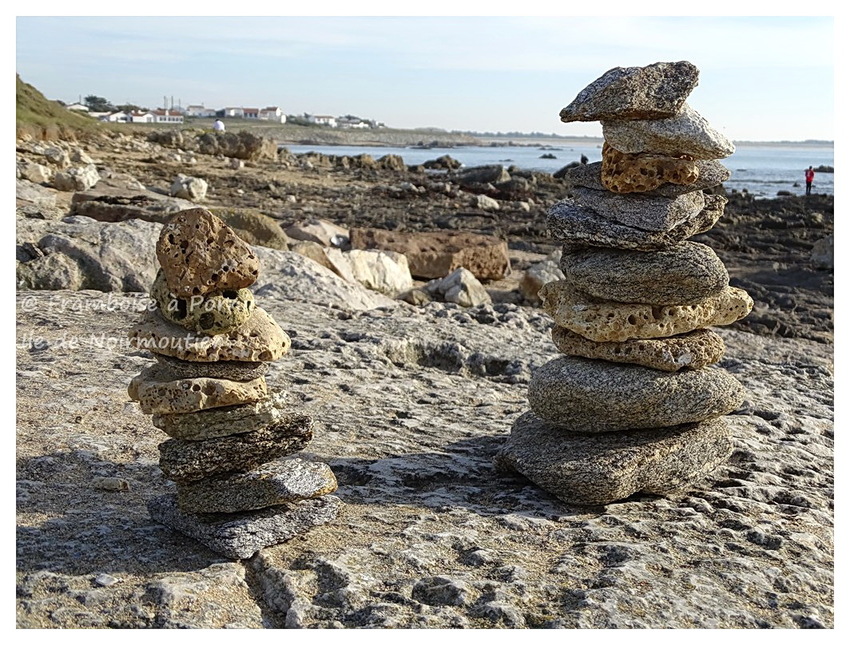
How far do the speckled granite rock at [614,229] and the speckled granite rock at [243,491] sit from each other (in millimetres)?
2409

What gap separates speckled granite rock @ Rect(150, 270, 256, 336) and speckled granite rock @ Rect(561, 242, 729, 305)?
2310 mm

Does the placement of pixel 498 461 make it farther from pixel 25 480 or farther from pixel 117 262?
pixel 117 262

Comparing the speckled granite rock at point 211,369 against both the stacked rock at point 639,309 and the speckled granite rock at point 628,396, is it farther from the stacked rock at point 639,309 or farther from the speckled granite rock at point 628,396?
the speckled granite rock at point 628,396

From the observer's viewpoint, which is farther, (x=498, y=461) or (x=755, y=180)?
(x=755, y=180)

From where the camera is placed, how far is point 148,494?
573cm

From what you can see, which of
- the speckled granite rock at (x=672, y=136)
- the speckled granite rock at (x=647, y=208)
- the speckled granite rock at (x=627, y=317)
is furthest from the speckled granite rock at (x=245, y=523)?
the speckled granite rock at (x=672, y=136)

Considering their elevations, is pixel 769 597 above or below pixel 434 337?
below

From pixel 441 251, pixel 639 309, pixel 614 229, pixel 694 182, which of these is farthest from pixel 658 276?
pixel 441 251

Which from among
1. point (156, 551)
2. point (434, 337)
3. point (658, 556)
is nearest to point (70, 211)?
point (434, 337)

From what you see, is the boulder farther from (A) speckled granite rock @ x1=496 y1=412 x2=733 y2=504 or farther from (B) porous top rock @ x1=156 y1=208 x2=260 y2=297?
(B) porous top rock @ x1=156 y1=208 x2=260 y2=297

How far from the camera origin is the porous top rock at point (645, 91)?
19.1ft

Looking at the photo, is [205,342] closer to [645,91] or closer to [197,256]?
[197,256]

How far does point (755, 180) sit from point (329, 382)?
55917mm

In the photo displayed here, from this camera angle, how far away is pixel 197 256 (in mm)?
5000
